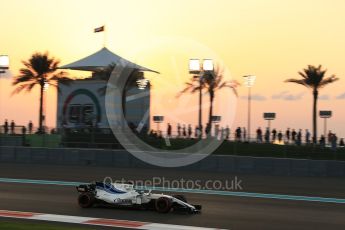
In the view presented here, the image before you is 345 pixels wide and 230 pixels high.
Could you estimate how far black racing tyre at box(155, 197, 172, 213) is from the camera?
9797 mm

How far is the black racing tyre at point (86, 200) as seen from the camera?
10.5 metres

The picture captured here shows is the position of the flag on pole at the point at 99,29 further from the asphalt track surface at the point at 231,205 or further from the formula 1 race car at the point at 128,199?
the formula 1 race car at the point at 128,199

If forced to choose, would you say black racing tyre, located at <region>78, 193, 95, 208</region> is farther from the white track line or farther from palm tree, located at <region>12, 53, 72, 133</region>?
palm tree, located at <region>12, 53, 72, 133</region>

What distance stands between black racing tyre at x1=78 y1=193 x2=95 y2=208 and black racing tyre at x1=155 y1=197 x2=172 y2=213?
1.33 meters

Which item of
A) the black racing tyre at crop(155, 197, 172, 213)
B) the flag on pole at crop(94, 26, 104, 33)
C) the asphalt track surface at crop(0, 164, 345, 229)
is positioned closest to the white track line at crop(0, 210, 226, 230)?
the asphalt track surface at crop(0, 164, 345, 229)

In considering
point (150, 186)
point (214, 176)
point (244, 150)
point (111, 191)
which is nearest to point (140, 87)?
point (244, 150)

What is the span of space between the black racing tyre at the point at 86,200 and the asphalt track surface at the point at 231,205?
0.47 feet

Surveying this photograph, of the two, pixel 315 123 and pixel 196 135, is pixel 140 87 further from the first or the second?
pixel 315 123

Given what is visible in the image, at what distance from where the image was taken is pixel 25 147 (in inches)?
957

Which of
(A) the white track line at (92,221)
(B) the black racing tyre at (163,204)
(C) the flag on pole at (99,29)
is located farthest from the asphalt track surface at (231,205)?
(C) the flag on pole at (99,29)

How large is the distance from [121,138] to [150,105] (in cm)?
764

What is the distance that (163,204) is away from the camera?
984 centimetres

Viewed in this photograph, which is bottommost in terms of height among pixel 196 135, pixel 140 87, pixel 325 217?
pixel 325 217

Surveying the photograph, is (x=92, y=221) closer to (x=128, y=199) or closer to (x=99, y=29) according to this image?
(x=128, y=199)
